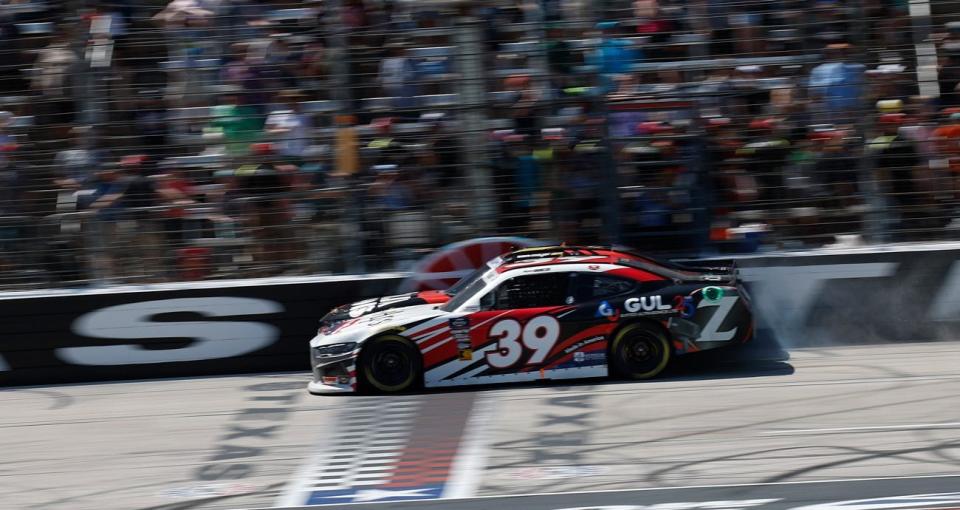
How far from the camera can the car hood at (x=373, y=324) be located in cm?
991

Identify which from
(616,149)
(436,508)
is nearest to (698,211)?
(616,149)

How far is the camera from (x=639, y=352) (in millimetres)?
9930

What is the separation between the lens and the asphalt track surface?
7.18 meters

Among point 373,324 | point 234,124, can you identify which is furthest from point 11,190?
point 373,324

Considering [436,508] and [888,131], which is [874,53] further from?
[436,508]

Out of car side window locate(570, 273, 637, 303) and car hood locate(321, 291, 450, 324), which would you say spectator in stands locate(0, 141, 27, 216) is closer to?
car hood locate(321, 291, 450, 324)

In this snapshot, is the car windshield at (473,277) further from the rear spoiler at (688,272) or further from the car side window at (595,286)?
the rear spoiler at (688,272)

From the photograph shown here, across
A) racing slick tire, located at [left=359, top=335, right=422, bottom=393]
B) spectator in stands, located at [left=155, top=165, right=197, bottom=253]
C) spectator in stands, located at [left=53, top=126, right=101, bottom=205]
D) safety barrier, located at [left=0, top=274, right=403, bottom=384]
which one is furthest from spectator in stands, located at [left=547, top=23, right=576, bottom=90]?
spectator in stands, located at [left=53, top=126, right=101, bottom=205]

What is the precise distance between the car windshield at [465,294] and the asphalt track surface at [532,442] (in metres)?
0.78

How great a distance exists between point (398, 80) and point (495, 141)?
1.19m

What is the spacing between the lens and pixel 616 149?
11461mm

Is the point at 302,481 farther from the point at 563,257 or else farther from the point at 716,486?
the point at 563,257

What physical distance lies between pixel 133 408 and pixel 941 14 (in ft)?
28.7

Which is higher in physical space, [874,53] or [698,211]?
[874,53]
